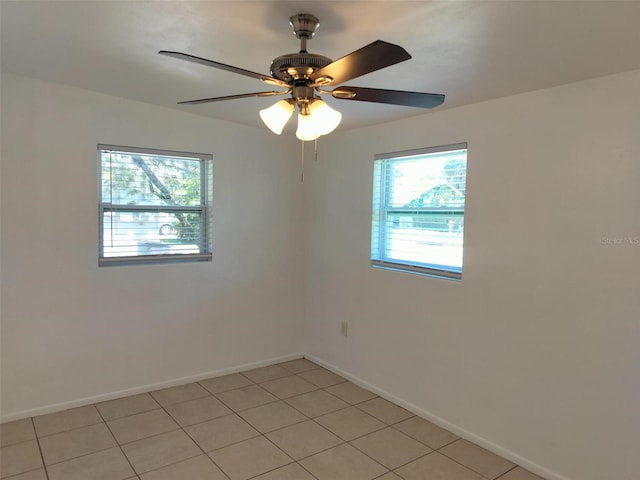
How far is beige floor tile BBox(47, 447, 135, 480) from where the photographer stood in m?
2.31

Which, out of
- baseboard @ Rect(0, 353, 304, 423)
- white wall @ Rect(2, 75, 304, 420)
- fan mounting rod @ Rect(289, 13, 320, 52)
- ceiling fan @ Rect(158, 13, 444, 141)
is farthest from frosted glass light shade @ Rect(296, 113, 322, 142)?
baseboard @ Rect(0, 353, 304, 423)

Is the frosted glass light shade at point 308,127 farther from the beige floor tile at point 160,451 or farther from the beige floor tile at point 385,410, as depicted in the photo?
the beige floor tile at point 385,410

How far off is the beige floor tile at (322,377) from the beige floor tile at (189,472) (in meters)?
1.33

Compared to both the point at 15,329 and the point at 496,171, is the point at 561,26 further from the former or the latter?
the point at 15,329

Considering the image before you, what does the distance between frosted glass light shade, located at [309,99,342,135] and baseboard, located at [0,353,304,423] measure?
2688mm

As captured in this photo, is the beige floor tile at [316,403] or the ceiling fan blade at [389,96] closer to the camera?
the ceiling fan blade at [389,96]

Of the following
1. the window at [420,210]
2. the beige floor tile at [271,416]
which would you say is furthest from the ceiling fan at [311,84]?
the beige floor tile at [271,416]

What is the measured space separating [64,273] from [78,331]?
432 millimetres

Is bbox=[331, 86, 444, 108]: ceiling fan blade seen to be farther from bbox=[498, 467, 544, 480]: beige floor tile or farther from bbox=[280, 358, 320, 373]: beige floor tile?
bbox=[280, 358, 320, 373]: beige floor tile

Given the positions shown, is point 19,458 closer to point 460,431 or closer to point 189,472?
point 189,472

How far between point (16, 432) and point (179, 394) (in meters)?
1.05

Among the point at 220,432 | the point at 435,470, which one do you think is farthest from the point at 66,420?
the point at 435,470

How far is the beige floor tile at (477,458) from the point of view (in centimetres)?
246

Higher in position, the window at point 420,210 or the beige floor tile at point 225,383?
the window at point 420,210
